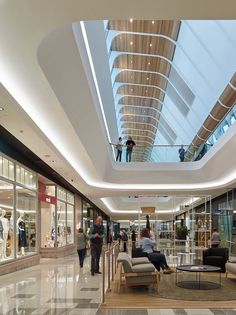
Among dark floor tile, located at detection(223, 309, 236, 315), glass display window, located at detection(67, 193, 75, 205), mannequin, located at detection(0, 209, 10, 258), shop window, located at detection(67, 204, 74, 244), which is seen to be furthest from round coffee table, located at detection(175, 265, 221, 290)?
glass display window, located at detection(67, 193, 75, 205)

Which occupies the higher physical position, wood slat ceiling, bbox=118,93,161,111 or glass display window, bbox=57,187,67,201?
wood slat ceiling, bbox=118,93,161,111

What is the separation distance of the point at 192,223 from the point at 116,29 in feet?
30.6

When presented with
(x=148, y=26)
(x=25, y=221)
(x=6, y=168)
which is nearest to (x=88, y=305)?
(x=6, y=168)

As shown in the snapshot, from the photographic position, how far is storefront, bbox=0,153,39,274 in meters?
11.2

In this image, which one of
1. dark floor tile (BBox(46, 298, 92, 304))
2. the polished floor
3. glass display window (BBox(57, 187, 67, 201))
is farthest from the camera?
glass display window (BBox(57, 187, 67, 201))

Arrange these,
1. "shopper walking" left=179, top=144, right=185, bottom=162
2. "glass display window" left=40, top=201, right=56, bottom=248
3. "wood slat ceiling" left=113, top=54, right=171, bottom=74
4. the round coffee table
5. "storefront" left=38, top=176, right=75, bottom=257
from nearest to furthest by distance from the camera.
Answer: the round coffee table → "wood slat ceiling" left=113, top=54, right=171, bottom=74 → "storefront" left=38, top=176, right=75, bottom=257 → "glass display window" left=40, top=201, right=56, bottom=248 → "shopper walking" left=179, top=144, right=185, bottom=162

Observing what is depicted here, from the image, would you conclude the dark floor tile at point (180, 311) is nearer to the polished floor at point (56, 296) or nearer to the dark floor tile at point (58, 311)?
the polished floor at point (56, 296)

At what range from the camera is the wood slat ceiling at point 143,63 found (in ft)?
43.3

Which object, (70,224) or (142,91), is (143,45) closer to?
(142,91)

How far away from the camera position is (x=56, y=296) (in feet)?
24.7

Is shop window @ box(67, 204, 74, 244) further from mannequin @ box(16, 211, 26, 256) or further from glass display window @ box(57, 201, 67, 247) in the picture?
mannequin @ box(16, 211, 26, 256)

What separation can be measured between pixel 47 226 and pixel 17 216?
529cm

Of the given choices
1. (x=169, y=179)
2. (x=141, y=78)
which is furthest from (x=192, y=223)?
(x=141, y=78)

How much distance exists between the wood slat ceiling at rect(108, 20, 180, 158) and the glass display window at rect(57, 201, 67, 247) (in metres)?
4.79
